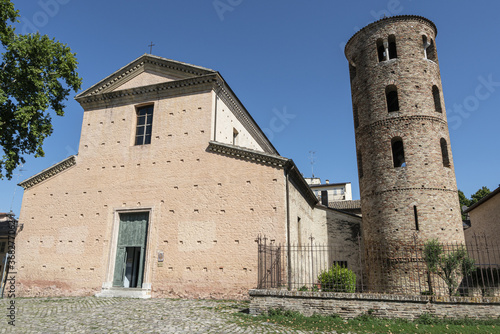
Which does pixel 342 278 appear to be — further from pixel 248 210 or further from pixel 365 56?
pixel 365 56

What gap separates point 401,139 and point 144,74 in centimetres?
1280

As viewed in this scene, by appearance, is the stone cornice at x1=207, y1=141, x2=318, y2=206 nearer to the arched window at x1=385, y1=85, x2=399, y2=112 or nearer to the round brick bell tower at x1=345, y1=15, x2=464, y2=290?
the round brick bell tower at x1=345, y1=15, x2=464, y2=290

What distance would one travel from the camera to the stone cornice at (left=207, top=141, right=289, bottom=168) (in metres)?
13.4

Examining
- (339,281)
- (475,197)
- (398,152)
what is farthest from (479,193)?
(339,281)

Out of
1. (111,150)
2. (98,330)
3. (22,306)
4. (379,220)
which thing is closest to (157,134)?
(111,150)

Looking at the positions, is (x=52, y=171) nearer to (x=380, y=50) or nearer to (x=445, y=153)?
(x=380, y=50)

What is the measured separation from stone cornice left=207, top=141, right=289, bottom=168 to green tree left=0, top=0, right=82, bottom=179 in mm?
7357

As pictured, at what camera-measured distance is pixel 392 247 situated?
15.5 meters

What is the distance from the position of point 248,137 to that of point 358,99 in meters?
6.29

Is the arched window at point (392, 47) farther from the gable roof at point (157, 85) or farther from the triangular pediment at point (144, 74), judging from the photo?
the triangular pediment at point (144, 74)

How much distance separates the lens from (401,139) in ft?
54.4

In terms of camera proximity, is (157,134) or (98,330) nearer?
(98,330)

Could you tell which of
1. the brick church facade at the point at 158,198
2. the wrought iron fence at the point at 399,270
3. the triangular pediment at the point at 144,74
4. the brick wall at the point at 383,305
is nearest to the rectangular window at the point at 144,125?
the brick church facade at the point at 158,198

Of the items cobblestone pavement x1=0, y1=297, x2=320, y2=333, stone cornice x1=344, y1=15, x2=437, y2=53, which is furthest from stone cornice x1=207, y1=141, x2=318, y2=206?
stone cornice x1=344, y1=15, x2=437, y2=53
